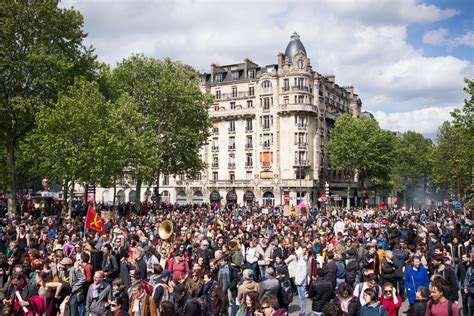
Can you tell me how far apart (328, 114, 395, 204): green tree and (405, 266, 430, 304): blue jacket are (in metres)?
52.5

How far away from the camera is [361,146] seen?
6191 centimetres

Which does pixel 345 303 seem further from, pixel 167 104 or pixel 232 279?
pixel 167 104

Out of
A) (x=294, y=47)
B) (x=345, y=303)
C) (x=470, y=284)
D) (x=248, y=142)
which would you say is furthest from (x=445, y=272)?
(x=294, y=47)

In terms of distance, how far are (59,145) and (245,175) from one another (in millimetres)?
38069

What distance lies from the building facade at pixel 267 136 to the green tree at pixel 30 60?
1333 inches

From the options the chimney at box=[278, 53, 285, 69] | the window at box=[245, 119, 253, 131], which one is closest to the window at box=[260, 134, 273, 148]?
the window at box=[245, 119, 253, 131]

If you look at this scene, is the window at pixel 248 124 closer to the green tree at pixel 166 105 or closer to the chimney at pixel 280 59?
the chimney at pixel 280 59

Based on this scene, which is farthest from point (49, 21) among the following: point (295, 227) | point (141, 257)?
point (141, 257)

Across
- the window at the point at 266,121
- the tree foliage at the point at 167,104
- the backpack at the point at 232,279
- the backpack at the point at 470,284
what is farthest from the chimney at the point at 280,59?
the backpack at the point at 470,284

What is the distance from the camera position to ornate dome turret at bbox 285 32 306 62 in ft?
218

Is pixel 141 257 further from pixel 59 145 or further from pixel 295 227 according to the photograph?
pixel 59 145

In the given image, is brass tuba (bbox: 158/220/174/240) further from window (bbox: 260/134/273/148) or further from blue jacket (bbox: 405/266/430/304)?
window (bbox: 260/134/273/148)

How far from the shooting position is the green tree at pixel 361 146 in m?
62.3

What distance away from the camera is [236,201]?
215 ft
